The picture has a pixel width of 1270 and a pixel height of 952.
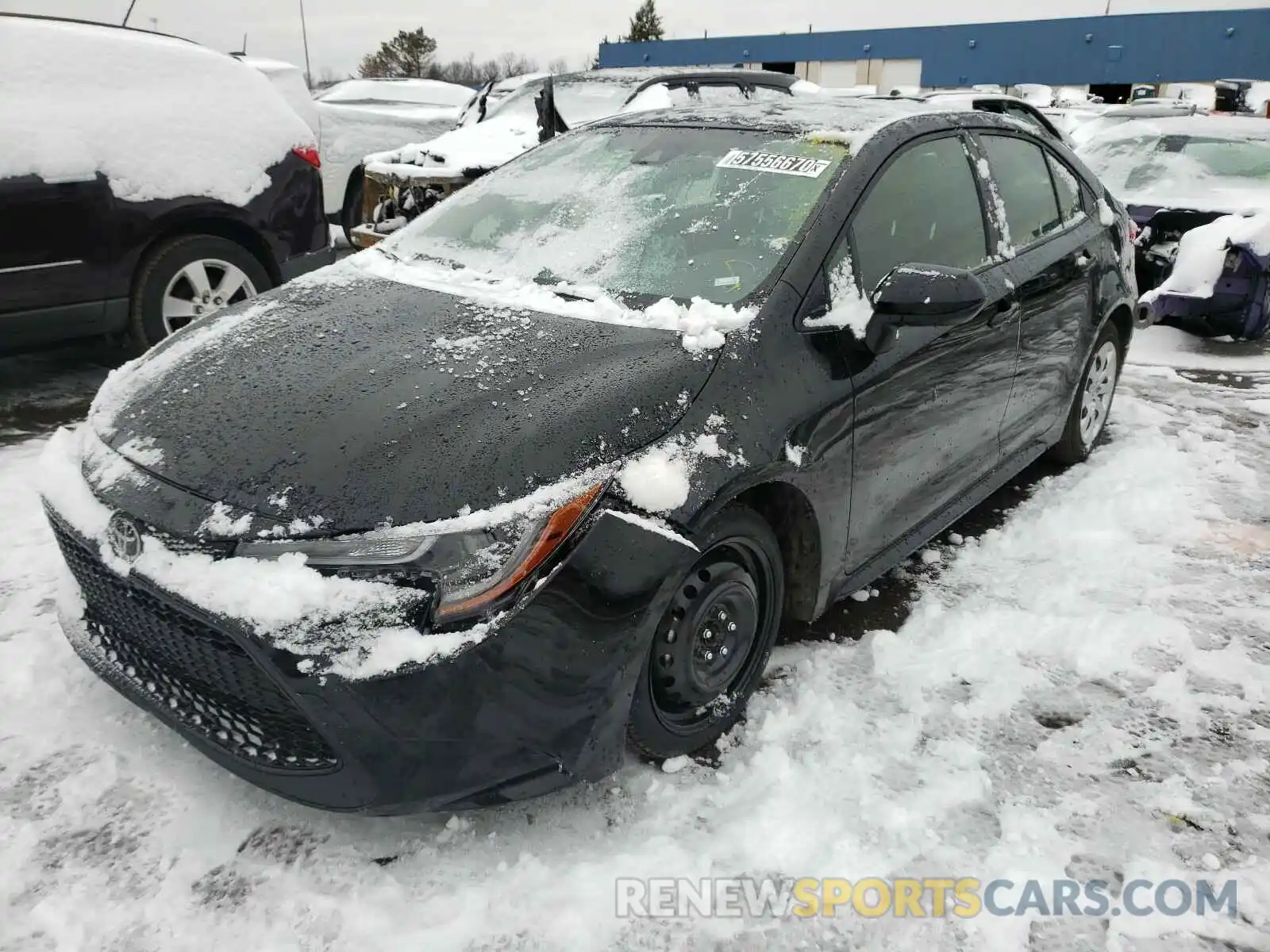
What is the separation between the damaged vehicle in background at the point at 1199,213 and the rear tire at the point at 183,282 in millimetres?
5090

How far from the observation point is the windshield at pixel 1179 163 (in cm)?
752

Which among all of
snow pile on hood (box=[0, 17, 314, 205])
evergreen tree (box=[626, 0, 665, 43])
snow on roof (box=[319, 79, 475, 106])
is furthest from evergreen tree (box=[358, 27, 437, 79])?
snow pile on hood (box=[0, 17, 314, 205])

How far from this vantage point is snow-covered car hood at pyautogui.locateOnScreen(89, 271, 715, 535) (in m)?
1.91

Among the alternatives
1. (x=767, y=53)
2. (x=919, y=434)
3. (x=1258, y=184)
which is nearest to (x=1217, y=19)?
(x=767, y=53)

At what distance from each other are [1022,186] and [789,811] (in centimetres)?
267

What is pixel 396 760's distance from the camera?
1882 millimetres

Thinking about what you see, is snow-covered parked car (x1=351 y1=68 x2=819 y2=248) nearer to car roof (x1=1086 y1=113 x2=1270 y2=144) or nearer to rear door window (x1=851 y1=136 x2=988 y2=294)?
rear door window (x1=851 y1=136 x2=988 y2=294)

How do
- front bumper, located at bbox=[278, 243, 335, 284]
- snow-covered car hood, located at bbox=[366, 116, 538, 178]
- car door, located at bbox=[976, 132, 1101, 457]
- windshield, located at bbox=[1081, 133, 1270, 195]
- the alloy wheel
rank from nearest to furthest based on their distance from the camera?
car door, located at bbox=[976, 132, 1101, 457] → the alloy wheel → front bumper, located at bbox=[278, 243, 335, 284] → snow-covered car hood, located at bbox=[366, 116, 538, 178] → windshield, located at bbox=[1081, 133, 1270, 195]

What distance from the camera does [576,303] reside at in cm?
256


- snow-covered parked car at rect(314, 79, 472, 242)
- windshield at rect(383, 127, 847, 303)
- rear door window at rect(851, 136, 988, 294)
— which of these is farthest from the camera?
snow-covered parked car at rect(314, 79, 472, 242)

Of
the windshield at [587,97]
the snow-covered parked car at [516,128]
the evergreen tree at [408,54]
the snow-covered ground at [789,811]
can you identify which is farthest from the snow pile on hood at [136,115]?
the evergreen tree at [408,54]

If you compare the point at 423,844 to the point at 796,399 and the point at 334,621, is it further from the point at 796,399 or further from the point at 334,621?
the point at 796,399

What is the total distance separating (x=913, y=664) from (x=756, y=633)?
2.16ft

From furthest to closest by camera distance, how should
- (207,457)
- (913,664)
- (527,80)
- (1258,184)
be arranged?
(527,80), (1258,184), (913,664), (207,457)
